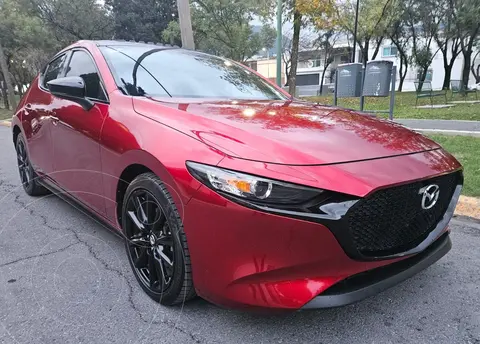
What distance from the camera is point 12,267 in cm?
270

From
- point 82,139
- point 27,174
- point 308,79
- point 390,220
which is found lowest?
point 308,79

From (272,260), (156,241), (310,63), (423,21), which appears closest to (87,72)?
(156,241)

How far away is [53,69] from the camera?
3.80 meters

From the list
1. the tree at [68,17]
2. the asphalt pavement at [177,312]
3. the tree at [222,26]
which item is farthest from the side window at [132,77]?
the tree at [68,17]

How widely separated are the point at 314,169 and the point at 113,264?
176 centimetres

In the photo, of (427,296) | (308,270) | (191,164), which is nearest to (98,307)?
(191,164)

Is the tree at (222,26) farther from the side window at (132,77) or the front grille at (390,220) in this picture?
the front grille at (390,220)

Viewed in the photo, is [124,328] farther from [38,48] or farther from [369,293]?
[38,48]

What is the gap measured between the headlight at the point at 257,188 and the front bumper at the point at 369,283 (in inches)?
17.4

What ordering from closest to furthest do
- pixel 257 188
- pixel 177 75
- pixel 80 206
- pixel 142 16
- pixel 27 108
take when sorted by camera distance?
pixel 257 188 < pixel 177 75 < pixel 80 206 < pixel 27 108 < pixel 142 16

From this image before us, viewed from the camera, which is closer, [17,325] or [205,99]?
[17,325]

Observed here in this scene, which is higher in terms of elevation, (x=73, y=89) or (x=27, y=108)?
(x=73, y=89)

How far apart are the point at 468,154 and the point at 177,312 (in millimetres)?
4905

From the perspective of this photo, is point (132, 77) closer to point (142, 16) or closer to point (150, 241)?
point (150, 241)
